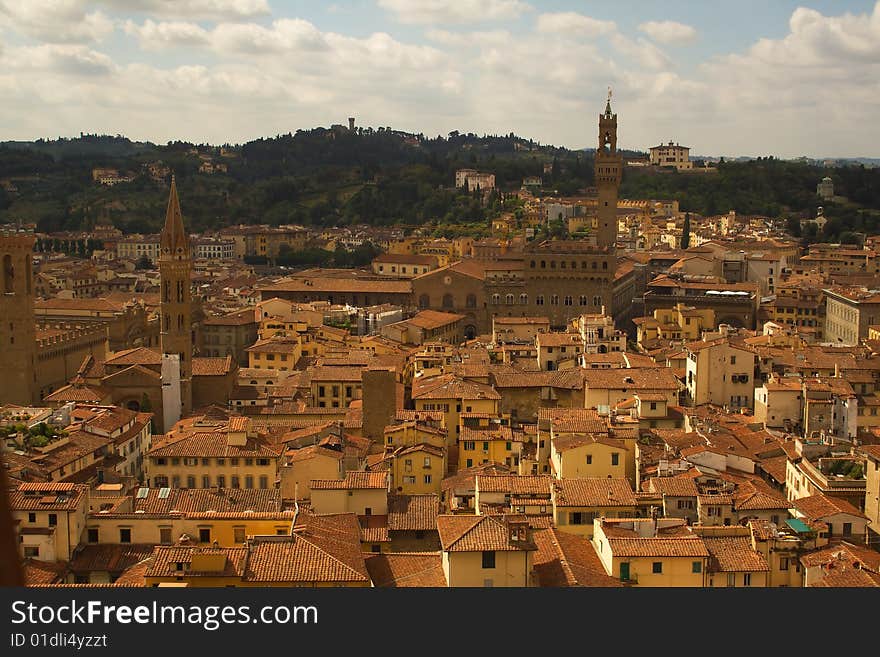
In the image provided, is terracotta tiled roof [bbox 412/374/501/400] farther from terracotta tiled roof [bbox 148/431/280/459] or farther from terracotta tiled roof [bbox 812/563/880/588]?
terracotta tiled roof [bbox 812/563/880/588]

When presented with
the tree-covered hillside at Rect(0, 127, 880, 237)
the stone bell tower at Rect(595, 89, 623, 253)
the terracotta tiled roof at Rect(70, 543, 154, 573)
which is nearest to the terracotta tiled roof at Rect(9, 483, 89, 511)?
the terracotta tiled roof at Rect(70, 543, 154, 573)

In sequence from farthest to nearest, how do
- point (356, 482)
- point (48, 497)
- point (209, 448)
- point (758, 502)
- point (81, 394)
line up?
point (81, 394) < point (209, 448) < point (758, 502) < point (356, 482) < point (48, 497)

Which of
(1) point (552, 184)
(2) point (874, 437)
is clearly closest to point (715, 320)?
(2) point (874, 437)

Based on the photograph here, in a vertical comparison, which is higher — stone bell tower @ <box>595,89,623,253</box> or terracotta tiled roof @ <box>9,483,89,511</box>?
stone bell tower @ <box>595,89,623,253</box>

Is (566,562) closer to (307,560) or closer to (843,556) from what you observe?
(307,560)

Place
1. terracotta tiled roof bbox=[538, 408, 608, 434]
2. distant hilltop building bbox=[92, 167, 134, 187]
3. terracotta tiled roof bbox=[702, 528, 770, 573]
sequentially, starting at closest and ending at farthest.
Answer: terracotta tiled roof bbox=[702, 528, 770, 573] < terracotta tiled roof bbox=[538, 408, 608, 434] < distant hilltop building bbox=[92, 167, 134, 187]

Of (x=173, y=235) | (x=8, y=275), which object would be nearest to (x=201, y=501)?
(x=173, y=235)
